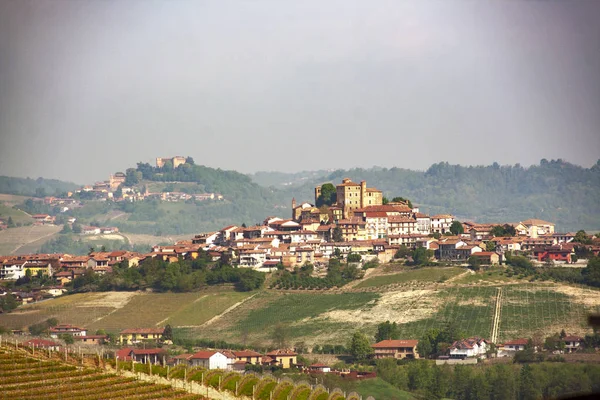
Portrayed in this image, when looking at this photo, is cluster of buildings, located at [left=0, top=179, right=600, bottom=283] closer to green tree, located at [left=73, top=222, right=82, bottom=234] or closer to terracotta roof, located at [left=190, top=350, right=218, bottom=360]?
terracotta roof, located at [left=190, top=350, right=218, bottom=360]

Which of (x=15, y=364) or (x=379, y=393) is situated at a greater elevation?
(x=15, y=364)

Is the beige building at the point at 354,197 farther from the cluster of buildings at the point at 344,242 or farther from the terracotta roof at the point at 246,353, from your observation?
the terracotta roof at the point at 246,353

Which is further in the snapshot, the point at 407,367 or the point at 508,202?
the point at 508,202

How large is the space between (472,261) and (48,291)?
1336 centimetres

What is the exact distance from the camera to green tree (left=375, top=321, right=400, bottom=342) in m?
33.5

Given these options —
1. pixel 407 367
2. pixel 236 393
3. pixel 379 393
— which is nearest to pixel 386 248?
pixel 407 367

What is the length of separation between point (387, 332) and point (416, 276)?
19.7 ft

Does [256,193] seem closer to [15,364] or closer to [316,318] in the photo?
[316,318]

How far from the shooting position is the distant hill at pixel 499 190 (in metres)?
114

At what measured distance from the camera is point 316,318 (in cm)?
3659

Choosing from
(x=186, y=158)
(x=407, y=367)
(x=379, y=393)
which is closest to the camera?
(x=379, y=393)

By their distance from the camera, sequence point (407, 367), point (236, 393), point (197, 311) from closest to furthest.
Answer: point (236, 393)
point (407, 367)
point (197, 311)

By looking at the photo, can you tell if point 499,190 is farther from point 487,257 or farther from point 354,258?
point 487,257

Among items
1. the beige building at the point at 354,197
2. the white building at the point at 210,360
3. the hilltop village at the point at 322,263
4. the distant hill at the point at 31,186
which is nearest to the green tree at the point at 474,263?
the hilltop village at the point at 322,263
